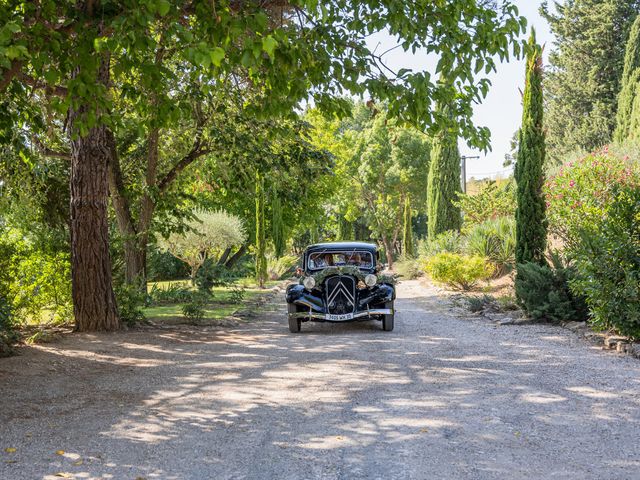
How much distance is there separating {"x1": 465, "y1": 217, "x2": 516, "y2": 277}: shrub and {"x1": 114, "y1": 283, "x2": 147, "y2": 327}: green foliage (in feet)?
40.1

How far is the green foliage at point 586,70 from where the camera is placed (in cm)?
3672

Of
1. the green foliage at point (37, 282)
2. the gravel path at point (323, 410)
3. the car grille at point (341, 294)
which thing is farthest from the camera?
the car grille at point (341, 294)

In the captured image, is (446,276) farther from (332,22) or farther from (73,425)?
(73,425)

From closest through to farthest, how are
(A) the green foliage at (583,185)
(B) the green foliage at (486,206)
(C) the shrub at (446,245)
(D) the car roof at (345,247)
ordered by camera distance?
1. (D) the car roof at (345,247)
2. (A) the green foliage at (583,185)
3. (C) the shrub at (446,245)
4. (B) the green foliage at (486,206)

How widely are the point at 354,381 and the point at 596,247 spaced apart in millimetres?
4413

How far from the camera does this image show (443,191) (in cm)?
3084

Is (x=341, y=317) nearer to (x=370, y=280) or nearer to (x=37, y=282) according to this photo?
(x=370, y=280)

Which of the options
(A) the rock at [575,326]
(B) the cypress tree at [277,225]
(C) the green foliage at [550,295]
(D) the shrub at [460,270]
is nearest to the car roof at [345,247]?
(C) the green foliage at [550,295]

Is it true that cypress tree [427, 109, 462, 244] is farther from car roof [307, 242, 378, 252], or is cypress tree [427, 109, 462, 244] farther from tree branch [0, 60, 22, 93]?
tree branch [0, 60, 22, 93]

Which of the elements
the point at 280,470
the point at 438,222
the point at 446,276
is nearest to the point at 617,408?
the point at 280,470

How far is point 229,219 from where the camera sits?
2769cm

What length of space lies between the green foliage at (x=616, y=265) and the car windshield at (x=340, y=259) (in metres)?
4.67

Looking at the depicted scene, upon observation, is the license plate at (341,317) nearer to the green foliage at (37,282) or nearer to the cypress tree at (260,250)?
the green foliage at (37,282)

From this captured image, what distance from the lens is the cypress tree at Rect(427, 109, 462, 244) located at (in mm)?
30703
